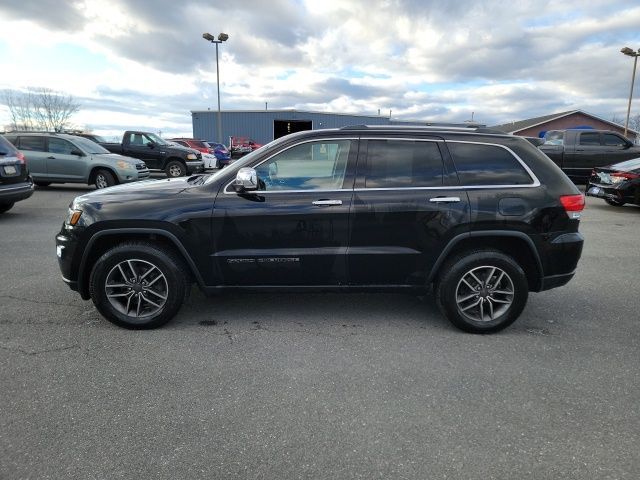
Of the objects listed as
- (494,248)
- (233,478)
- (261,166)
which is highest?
(261,166)

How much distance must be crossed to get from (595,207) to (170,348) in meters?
12.2

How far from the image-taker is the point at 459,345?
376 centimetres

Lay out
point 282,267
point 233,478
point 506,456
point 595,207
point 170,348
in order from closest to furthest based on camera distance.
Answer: point 233,478 < point 506,456 < point 170,348 < point 282,267 < point 595,207

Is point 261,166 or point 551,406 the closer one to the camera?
point 551,406

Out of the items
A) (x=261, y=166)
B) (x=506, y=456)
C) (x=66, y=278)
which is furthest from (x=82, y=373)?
(x=506, y=456)

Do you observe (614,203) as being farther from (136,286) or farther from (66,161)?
(66,161)

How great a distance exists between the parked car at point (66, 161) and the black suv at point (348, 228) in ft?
32.7

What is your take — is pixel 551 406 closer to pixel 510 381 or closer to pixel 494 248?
pixel 510 381

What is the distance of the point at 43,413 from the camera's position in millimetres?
2752

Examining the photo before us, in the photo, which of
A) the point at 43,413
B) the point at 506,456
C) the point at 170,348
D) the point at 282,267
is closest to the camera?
the point at 506,456

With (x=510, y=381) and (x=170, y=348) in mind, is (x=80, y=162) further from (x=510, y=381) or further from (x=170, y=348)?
(x=510, y=381)

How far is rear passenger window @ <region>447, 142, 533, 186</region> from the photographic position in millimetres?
3902

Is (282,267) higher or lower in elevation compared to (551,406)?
higher

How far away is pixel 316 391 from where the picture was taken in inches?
120
